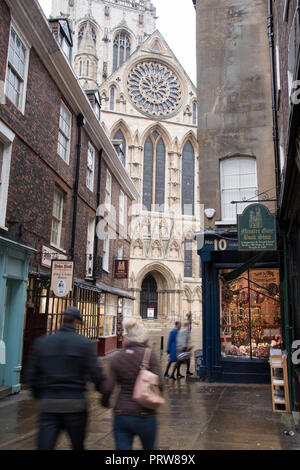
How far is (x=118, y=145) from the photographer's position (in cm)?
2252

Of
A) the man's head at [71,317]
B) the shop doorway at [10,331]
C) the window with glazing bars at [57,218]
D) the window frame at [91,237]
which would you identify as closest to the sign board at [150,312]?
the window frame at [91,237]

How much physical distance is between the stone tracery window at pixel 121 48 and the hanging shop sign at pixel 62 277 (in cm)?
4972

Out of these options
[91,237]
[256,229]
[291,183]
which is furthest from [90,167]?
[291,183]

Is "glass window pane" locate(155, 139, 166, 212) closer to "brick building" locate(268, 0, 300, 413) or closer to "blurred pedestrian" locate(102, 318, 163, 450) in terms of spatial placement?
"brick building" locate(268, 0, 300, 413)

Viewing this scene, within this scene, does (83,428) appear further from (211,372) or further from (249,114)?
(249,114)

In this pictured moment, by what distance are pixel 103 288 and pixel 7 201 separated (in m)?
7.97

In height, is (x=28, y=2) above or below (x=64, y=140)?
above

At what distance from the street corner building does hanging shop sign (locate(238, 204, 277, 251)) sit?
111 cm

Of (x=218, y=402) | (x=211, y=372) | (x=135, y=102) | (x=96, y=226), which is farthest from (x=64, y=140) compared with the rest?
(x=135, y=102)

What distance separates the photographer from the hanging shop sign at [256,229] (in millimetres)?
8914

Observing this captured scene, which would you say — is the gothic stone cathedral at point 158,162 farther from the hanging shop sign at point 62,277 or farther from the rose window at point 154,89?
the hanging shop sign at point 62,277

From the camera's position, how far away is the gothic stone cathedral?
129 feet

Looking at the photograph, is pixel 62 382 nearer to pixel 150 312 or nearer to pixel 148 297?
pixel 150 312

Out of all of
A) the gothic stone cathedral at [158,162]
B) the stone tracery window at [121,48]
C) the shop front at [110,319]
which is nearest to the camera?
the shop front at [110,319]
